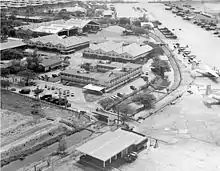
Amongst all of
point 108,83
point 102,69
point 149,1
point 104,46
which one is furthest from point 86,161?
point 149,1

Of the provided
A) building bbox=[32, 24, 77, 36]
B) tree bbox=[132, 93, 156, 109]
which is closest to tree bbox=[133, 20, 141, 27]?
building bbox=[32, 24, 77, 36]

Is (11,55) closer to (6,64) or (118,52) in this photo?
(6,64)

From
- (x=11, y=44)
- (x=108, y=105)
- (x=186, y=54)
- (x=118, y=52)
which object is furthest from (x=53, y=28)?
(x=108, y=105)

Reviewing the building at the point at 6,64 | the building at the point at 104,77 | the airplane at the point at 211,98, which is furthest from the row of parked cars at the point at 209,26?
the building at the point at 6,64

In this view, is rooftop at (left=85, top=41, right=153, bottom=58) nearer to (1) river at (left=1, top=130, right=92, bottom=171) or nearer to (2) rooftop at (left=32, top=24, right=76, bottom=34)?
(2) rooftop at (left=32, top=24, right=76, bottom=34)

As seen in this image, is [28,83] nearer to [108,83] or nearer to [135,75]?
[108,83]

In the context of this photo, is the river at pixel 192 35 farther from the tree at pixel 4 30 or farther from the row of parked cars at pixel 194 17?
the tree at pixel 4 30

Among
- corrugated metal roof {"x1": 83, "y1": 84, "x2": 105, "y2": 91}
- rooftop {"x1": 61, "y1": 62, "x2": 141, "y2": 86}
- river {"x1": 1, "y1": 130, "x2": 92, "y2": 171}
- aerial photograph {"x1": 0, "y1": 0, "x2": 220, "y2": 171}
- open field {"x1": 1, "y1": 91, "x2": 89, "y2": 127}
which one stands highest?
rooftop {"x1": 61, "y1": 62, "x2": 141, "y2": 86}
